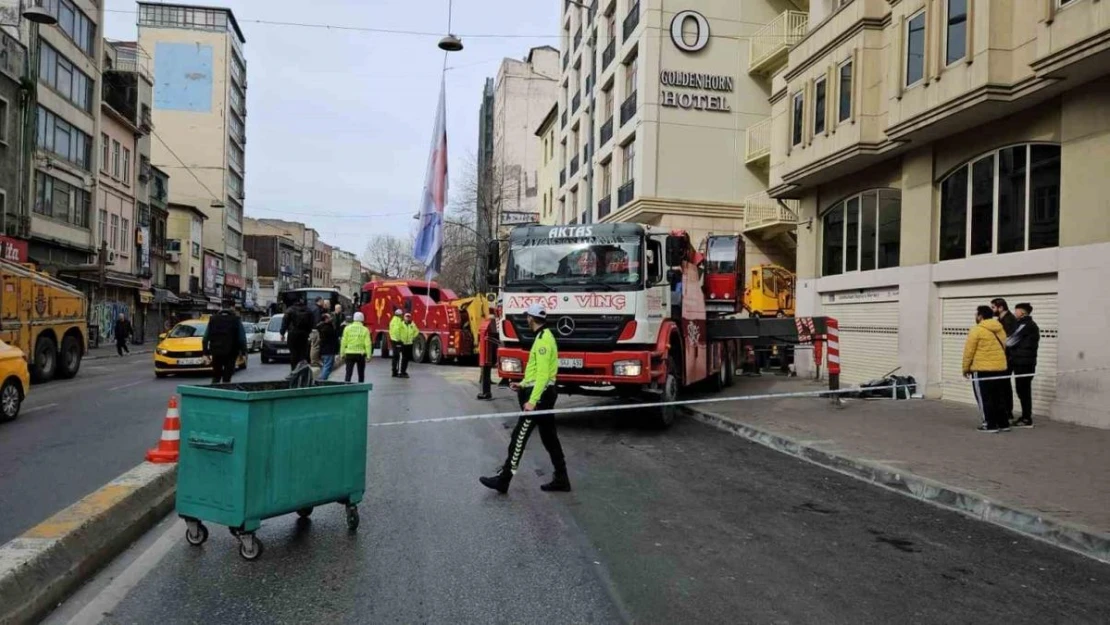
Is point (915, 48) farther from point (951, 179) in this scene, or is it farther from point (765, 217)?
point (765, 217)

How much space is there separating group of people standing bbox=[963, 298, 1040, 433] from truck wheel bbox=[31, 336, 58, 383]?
1800cm

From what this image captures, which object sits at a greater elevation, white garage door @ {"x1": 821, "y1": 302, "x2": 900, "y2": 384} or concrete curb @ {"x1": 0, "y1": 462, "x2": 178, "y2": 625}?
white garage door @ {"x1": 821, "y1": 302, "x2": 900, "y2": 384}

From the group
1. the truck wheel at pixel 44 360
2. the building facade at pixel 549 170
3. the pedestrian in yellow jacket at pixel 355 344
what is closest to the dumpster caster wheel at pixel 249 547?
the pedestrian in yellow jacket at pixel 355 344

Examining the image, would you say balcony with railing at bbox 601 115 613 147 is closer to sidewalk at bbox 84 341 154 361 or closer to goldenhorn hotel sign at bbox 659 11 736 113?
goldenhorn hotel sign at bbox 659 11 736 113

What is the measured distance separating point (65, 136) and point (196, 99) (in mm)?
30272

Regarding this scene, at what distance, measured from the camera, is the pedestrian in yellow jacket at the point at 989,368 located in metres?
10.5

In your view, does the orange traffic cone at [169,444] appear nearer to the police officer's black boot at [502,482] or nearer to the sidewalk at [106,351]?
the police officer's black boot at [502,482]

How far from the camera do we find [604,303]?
11094 mm

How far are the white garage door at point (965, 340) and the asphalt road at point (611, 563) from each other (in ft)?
19.1

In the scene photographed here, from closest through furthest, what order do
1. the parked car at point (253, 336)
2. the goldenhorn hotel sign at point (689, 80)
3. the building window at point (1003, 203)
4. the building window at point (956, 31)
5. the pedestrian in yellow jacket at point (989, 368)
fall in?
the pedestrian in yellow jacket at point (989, 368), the building window at point (1003, 203), the building window at point (956, 31), the goldenhorn hotel sign at point (689, 80), the parked car at point (253, 336)

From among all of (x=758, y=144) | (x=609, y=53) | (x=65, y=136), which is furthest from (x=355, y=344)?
(x=65, y=136)

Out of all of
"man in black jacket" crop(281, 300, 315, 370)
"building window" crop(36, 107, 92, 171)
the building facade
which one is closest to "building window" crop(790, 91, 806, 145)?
"man in black jacket" crop(281, 300, 315, 370)

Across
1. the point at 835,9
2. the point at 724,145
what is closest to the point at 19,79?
the point at 724,145

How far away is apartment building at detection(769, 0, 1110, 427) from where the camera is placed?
11.1 m
